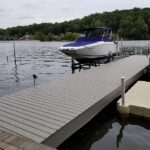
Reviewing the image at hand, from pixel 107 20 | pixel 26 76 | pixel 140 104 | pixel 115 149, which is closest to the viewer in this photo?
pixel 115 149

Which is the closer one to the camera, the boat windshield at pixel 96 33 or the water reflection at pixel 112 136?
the water reflection at pixel 112 136

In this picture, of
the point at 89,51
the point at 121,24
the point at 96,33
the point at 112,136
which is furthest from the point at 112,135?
the point at 121,24

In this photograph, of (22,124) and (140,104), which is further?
(140,104)

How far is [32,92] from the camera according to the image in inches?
300

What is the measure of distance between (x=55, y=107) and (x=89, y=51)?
10708 mm

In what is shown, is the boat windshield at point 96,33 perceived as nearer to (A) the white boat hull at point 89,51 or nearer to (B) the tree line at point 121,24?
(A) the white boat hull at point 89,51

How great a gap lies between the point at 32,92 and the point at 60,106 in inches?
62.8

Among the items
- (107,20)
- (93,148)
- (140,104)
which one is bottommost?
(93,148)

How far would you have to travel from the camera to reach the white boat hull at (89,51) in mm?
16109

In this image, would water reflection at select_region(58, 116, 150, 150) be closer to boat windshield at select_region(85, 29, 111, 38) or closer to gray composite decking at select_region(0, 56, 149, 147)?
gray composite decking at select_region(0, 56, 149, 147)

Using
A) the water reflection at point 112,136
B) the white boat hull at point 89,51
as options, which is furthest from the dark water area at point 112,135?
the white boat hull at point 89,51

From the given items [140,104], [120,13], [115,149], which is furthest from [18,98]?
[120,13]

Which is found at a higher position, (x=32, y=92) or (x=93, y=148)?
(x=32, y=92)

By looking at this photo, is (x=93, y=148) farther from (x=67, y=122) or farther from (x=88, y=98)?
(x=88, y=98)
